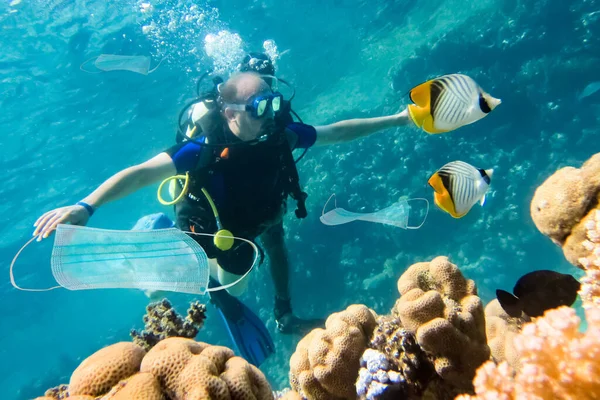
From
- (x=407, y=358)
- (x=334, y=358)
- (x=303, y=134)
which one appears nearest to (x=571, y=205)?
(x=407, y=358)

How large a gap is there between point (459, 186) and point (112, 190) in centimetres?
311

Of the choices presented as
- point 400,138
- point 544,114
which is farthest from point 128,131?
point 544,114

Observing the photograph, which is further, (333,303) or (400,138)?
(400,138)

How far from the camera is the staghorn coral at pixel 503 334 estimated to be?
10.4ft

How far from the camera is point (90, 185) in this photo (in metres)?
26.4

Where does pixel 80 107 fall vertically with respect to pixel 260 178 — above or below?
below

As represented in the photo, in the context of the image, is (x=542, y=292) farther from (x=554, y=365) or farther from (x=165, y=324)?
(x=165, y=324)

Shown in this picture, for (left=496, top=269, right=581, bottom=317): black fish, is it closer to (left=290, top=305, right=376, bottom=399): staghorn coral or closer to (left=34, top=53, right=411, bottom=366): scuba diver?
(left=290, top=305, right=376, bottom=399): staghorn coral

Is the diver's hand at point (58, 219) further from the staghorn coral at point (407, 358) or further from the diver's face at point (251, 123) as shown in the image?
the staghorn coral at point (407, 358)

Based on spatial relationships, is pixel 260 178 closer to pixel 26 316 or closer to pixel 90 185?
pixel 90 185

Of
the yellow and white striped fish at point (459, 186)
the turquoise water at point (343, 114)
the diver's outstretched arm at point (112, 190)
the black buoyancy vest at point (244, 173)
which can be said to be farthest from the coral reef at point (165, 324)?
the turquoise water at point (343, 114)

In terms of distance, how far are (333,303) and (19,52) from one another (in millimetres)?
17570

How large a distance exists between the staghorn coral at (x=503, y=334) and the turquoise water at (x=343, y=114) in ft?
26.3

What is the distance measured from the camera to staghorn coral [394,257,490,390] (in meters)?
2.49
